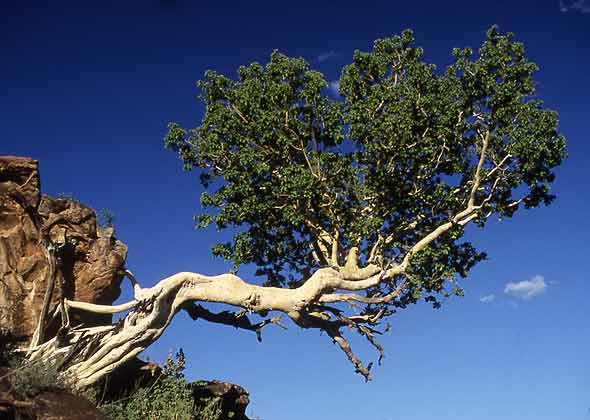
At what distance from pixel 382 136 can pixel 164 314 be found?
31.8 feet

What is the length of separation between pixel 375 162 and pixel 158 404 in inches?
439

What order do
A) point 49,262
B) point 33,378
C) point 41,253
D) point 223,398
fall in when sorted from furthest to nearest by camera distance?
point 223,398 < point 41,253 < point 49,262 < point 33,378

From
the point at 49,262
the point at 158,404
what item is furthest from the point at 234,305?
the point at 49,262

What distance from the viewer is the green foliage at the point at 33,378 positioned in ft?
49.4

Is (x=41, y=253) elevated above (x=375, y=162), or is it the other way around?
(x=375, y=162)

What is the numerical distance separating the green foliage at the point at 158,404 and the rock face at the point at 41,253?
2860 mm

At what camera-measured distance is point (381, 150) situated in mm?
23938

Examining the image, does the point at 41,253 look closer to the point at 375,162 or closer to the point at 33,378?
the point at 33,378

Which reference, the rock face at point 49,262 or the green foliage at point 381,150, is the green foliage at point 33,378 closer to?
the rock face at point 49,262

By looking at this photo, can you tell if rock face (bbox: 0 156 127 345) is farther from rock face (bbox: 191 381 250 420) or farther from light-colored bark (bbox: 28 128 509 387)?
rock face (bbox: 191 381 250 420)

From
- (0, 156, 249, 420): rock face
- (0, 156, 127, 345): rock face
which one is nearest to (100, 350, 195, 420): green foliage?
(0, 156, 249, 420): rock face

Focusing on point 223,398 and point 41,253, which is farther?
point 223,398

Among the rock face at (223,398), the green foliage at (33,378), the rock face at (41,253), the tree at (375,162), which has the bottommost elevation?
the green foliage at (33,378)

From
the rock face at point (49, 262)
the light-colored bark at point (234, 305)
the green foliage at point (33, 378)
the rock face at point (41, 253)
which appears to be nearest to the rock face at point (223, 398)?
the rock face at point (49, 262)
